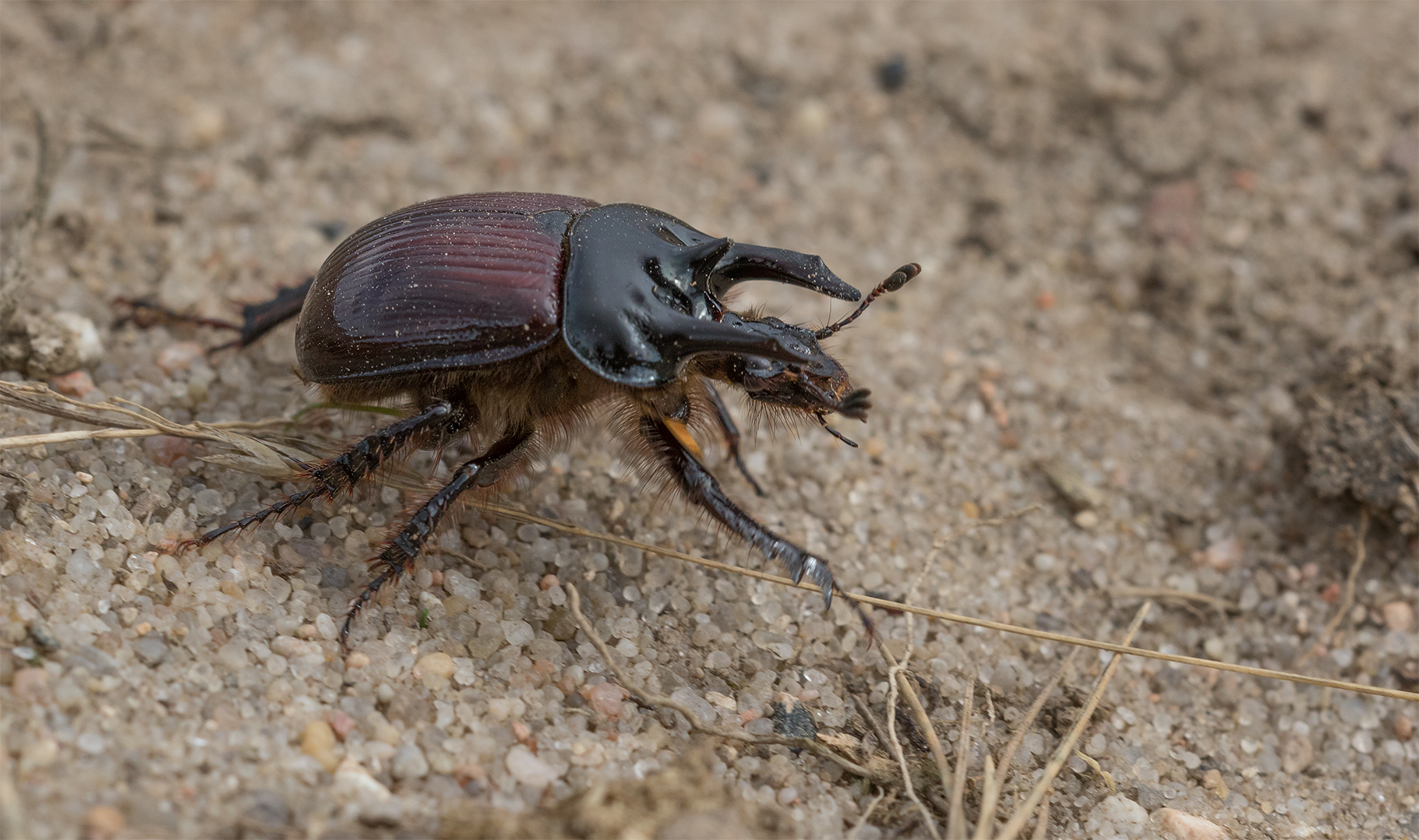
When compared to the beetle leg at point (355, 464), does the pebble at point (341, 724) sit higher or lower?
lower

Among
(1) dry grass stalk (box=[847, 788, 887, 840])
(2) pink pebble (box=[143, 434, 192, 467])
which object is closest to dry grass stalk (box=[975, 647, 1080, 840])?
(1) dry grass stalk (box=[847, 788, 887, 840])

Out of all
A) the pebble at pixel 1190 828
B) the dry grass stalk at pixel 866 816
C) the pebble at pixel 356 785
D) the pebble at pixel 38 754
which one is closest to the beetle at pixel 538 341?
the pebble at pixel 356 785

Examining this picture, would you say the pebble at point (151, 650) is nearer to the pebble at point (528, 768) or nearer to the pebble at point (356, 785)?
the pebble at point (356, 785)

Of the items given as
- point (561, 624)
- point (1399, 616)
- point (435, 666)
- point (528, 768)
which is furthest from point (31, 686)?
point (1399, 616)

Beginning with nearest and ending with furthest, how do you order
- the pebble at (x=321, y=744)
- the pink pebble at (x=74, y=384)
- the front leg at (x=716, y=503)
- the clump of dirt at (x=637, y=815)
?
the clump of dirt at (x=637, y=815)
the pebble at (x=321, y=744)
the front leg at (x=716, y=503)
the pink pebble at (x=74, y=384)

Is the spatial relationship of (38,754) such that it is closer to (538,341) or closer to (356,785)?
(356,785)

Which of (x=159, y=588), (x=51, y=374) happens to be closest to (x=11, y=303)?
(x=51, y=374)

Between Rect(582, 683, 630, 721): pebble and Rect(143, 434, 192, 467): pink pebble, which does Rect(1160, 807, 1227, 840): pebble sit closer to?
Rect(582, 683, 630, 721): pebble
